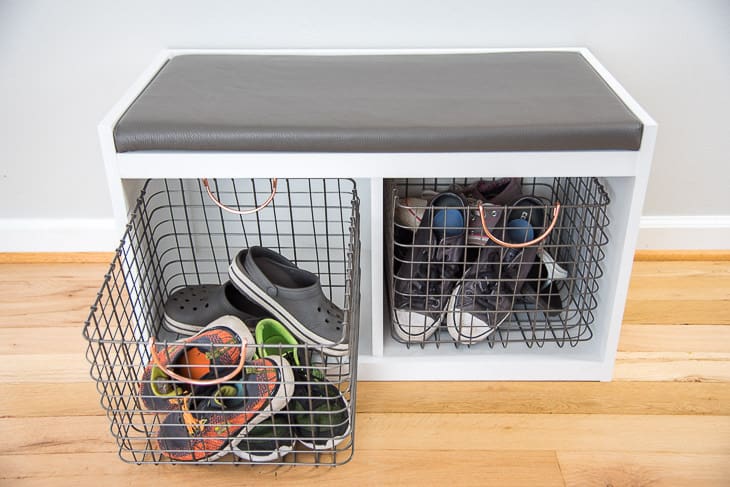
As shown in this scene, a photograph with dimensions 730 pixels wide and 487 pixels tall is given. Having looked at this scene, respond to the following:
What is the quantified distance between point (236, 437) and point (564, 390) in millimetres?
601

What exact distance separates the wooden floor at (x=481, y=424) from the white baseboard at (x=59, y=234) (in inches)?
8.8

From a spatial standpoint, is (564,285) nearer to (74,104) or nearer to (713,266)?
(713,266)

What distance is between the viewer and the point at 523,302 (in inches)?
55.6

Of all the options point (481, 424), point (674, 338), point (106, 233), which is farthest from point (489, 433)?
point (106, 233)

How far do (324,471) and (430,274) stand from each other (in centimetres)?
40

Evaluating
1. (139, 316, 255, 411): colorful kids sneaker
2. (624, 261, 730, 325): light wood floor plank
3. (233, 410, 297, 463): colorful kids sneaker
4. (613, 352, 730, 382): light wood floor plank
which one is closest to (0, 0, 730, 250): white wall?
(624, 261, 730, 325): light wood floor plank

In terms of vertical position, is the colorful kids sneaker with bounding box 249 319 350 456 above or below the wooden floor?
above

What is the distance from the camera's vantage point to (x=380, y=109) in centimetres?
111

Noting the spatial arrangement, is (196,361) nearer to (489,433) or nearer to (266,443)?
(266,443)

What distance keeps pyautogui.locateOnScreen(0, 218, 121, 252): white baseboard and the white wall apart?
0.10m

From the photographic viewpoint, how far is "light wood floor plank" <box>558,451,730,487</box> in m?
1.09

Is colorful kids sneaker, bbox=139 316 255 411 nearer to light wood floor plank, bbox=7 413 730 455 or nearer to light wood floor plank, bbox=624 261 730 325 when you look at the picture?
light wood floor plank, bbox=7 413 730 455

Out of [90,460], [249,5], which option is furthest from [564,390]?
[249,5]

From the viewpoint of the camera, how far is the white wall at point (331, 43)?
139 cm
